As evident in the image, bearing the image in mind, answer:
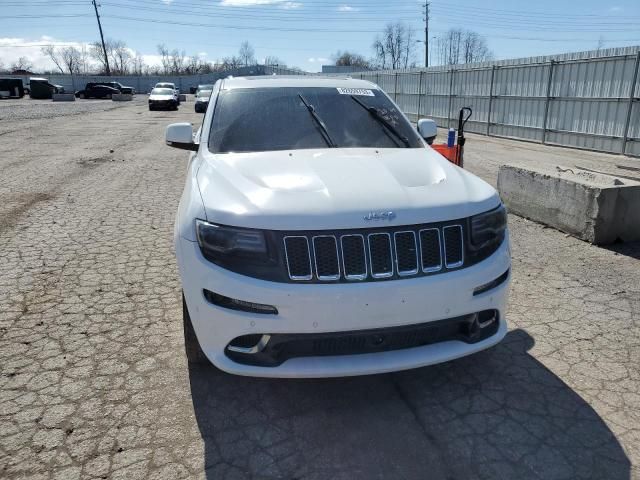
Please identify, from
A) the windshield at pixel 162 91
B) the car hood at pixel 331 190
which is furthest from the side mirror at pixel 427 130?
the windshield at pixel 162 91

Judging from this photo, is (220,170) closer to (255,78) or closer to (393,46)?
(255,78)

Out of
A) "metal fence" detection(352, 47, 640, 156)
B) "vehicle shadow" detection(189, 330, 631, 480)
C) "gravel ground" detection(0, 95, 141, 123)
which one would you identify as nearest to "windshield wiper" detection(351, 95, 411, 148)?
"vehicle shadow" detection(189, 330, 631, 480)

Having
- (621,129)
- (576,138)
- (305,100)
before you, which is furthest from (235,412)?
(576,138)

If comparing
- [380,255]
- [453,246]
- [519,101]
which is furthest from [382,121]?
[519,101]

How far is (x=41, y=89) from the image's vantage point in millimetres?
49750

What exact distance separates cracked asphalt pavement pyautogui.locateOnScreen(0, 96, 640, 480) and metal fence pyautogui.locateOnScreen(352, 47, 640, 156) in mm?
10541

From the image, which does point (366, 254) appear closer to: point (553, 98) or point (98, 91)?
point (553, 98)

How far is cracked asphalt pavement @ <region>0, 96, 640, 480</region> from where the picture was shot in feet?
7.89

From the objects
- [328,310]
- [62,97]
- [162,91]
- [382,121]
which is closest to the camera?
[328,310]

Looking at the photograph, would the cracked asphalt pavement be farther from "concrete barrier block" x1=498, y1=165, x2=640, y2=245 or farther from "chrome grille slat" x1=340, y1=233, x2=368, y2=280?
"chrome grille slat" x1=340, y1=233, x2=368, y2=280

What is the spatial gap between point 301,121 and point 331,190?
1.37 meters

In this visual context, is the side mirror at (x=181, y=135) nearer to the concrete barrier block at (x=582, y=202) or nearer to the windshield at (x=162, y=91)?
the concrete barrier block at (x=582, y=202)

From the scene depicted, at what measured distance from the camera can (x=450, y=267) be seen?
259cm

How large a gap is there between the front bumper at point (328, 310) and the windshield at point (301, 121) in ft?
4.33
